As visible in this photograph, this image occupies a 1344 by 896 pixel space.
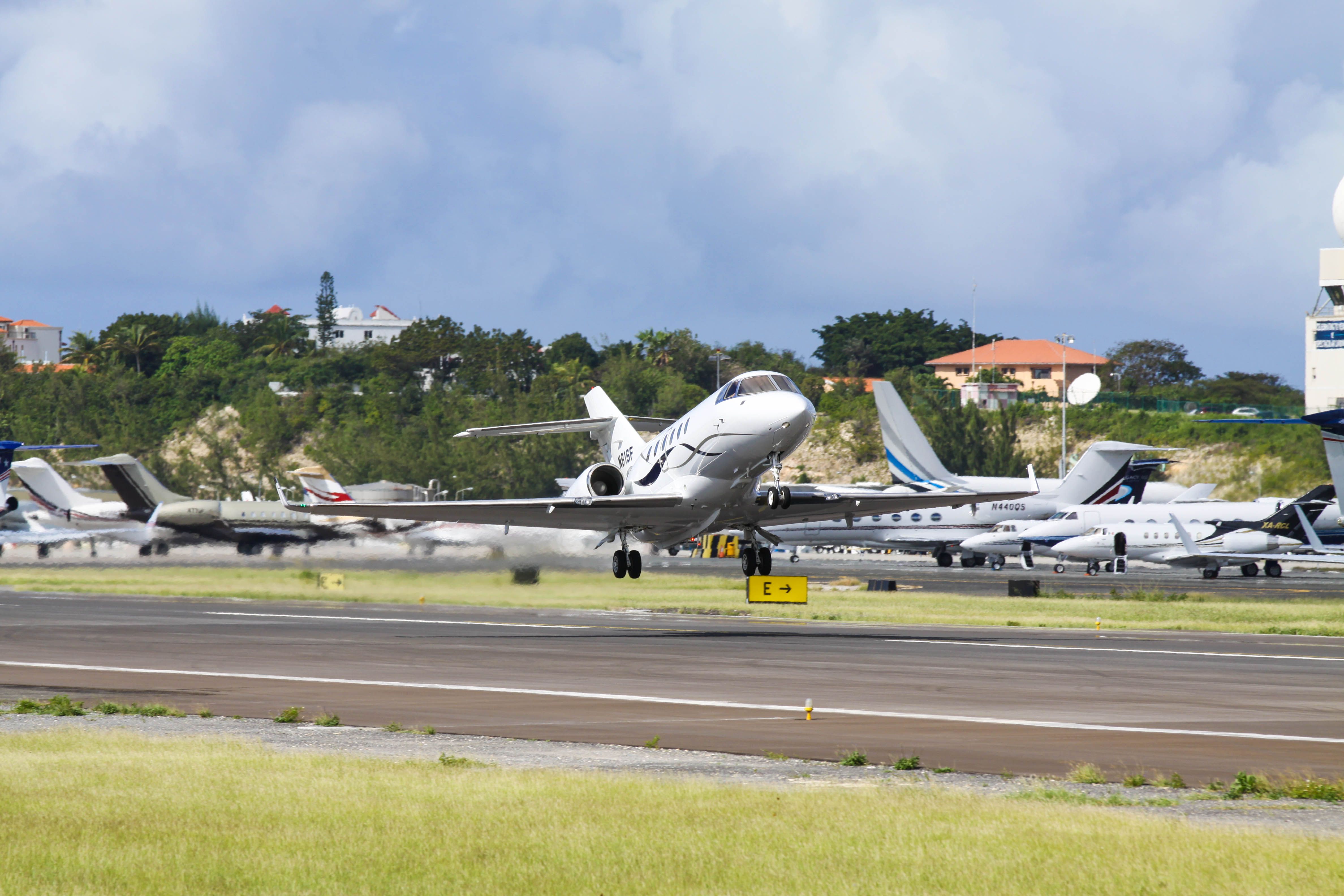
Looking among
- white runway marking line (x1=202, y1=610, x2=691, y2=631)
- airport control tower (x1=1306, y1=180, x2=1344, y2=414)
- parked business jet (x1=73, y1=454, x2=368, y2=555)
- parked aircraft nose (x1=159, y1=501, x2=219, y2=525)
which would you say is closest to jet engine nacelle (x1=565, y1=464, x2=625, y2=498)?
white runway marking line (x1=202, y1=610, x2=691, y2=631)

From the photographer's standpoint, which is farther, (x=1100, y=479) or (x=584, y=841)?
(x=1100, y=479)

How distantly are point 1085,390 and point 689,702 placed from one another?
104963 millimetres

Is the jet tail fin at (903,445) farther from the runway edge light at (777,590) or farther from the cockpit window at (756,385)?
the cockpit window at (756,385)

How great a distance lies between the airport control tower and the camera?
86875 mm

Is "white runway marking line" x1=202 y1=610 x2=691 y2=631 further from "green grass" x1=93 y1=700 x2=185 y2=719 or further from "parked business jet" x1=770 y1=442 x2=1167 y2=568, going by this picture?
"parked business jet" x1=770 y1=442 x2=1167 y2=568

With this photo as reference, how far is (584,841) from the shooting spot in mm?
9414

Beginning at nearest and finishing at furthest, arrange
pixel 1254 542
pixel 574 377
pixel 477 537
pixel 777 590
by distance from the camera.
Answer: pixel 777 590 → pixel 477 537 → pixel 1254 542 → pixel 574 377

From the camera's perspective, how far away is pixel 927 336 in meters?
170

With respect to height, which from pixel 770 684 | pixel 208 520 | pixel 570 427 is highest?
pixel 570 427

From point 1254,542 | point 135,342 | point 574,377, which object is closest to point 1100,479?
point 1254,542

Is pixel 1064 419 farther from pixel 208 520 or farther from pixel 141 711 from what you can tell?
pixel 141 711

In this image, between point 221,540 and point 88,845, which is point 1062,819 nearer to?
point 88,845

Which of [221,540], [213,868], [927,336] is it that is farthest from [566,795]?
[927,336]

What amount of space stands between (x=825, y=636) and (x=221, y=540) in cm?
4382
